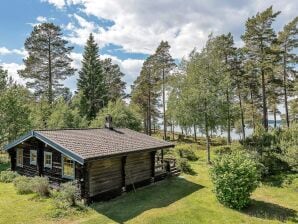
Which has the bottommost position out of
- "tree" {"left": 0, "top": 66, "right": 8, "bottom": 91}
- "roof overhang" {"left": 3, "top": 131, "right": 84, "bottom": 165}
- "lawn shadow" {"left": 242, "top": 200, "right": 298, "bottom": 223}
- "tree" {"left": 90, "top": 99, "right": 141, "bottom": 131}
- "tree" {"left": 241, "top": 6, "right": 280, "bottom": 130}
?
→ "lawn shadow" {"left": 242, "top": 200, "right": 298, "bottom": 223}

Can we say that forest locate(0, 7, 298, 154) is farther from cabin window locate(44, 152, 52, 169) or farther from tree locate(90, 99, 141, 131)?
cabin window locate(44, 152, 52, 169)

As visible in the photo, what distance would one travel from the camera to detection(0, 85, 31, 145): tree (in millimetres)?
29078

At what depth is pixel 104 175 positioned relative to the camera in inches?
677

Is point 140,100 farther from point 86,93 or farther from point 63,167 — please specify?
point 63,167

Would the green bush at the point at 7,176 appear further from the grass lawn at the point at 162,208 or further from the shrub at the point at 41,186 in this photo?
the shrub at the point at 41,186

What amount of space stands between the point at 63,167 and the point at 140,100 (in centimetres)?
4280

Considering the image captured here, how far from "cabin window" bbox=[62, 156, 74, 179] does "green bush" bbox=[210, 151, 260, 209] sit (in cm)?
876

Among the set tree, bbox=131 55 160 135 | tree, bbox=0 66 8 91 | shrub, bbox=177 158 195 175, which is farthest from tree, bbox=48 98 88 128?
tree, bbox=131 55 160 135

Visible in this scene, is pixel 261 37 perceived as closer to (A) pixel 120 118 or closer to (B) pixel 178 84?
(B) pixel 178 84

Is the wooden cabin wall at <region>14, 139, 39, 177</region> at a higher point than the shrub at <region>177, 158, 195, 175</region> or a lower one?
higher

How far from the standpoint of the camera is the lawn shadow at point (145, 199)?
49.0 feet

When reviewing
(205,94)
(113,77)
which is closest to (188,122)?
(205,94)

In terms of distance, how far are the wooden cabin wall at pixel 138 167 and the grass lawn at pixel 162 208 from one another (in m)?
0.95

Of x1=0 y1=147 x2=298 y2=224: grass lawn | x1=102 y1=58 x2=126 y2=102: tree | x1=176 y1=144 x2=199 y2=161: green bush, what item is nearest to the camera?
x1=0 y1=147 x2=298 y2=224: grass lawn
